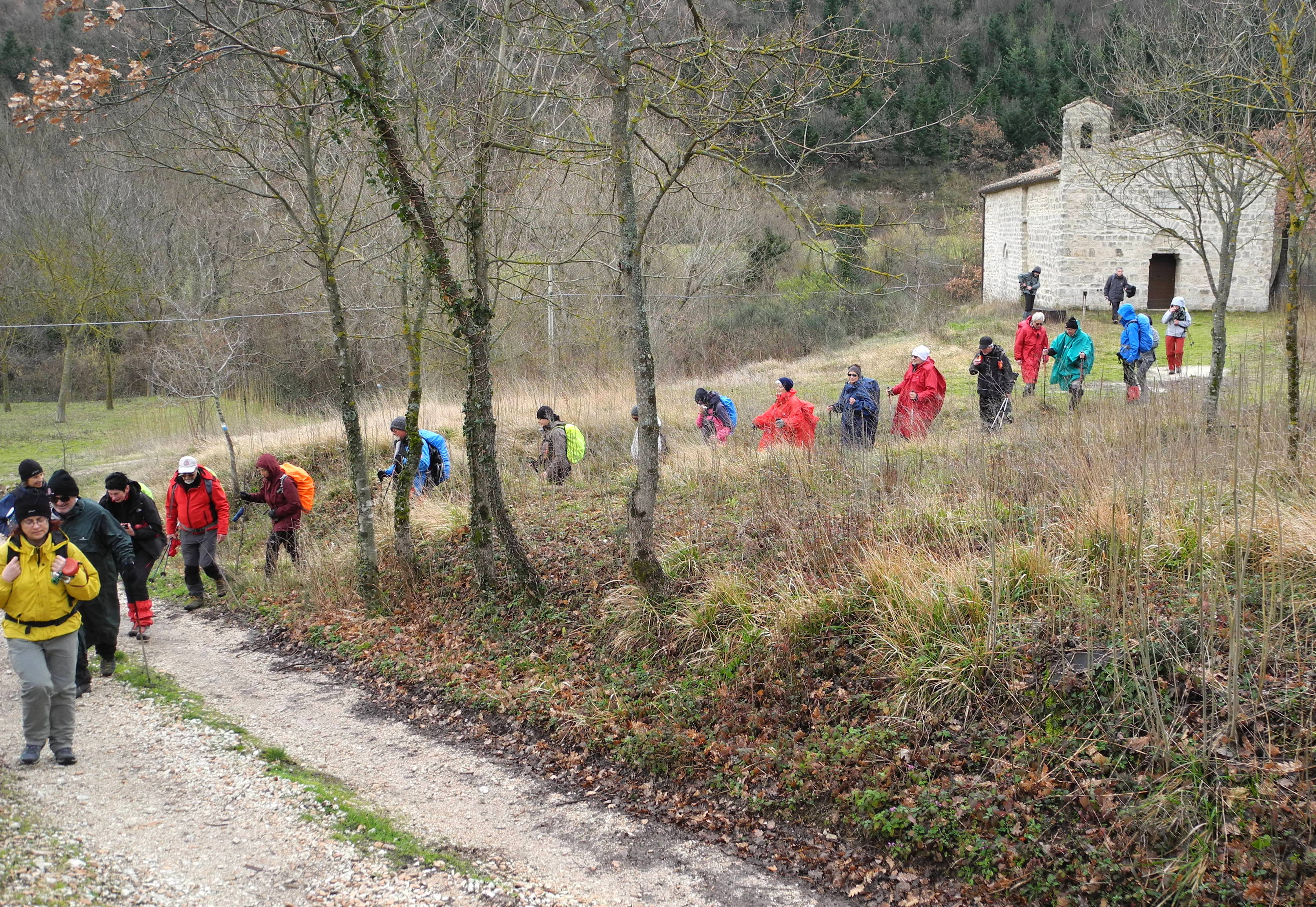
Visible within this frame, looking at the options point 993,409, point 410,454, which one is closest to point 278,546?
point 410,454

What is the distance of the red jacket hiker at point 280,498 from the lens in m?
10.7

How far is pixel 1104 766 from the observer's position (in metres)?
4.82

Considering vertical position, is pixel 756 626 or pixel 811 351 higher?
pixel 811 351

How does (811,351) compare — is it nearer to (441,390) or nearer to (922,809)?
(441,390)

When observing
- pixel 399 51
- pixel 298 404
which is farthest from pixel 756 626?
pixel 298 404

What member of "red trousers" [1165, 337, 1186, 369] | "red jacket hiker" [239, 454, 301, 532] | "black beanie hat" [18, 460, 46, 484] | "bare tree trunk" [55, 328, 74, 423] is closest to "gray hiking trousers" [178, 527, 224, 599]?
"red jacket hiker" [239, 454, 301, 532]

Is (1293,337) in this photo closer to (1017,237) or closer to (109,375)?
(1017,237)

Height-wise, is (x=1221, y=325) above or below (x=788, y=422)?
above

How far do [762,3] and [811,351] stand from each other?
23.6 metres

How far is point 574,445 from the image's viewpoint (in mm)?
13023

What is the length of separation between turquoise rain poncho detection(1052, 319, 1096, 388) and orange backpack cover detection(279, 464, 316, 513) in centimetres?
1000

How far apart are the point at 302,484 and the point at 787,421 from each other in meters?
5.88

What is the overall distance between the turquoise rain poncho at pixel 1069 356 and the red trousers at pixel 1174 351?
367cm

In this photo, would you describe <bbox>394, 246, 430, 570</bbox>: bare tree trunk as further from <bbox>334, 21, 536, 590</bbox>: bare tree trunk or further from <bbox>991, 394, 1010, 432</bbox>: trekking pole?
<bbox>991, 394, 1010, 432</bbox>: trekking pole
